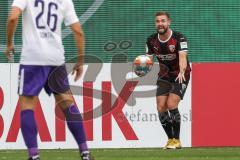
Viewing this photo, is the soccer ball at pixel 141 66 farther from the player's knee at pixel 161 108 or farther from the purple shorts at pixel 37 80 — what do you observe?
the purple shorts at pixel 37 80

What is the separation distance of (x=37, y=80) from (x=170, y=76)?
4.11 meters

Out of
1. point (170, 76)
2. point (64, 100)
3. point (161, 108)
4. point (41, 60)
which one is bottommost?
point (161, 108)

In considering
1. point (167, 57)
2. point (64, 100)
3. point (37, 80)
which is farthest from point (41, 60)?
point (167, 57)

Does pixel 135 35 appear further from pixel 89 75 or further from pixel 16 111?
pixel 16 111

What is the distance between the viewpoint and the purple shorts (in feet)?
25.0

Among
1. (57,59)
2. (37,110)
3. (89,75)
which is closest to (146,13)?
(89,75)

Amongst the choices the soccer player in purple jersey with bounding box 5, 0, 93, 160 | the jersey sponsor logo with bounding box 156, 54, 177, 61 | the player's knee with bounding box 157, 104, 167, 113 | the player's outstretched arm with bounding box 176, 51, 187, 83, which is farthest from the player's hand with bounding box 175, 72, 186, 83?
the soccer player in purple jersey with bounding box 5, 0, 93, 160

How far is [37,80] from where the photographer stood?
7.64 m

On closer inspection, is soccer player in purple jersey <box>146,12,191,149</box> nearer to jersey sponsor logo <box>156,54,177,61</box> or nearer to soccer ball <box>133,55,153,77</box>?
jersey sponsor logo <box>156,54,177,61</box>

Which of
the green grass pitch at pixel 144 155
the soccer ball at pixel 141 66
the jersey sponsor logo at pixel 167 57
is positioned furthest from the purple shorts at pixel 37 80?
the soccer ball at pixel 141 66

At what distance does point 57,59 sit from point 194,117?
198 inches

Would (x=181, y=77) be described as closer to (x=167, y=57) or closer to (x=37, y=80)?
(x=167, y=57)

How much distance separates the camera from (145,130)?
12.3 metres

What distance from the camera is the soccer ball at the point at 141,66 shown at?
12.0 meters
